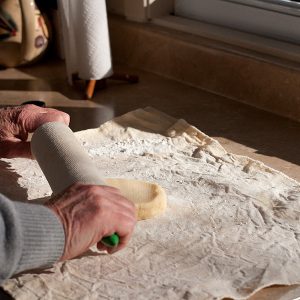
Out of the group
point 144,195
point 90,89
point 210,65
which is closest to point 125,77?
point 90,89

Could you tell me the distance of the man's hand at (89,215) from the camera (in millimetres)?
979

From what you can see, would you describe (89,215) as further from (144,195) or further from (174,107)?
(174,107)

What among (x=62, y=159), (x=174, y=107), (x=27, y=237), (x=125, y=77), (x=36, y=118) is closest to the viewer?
(x=27, y=237)

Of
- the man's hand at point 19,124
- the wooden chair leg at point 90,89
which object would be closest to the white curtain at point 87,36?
the wooden chair leg at point 90,89

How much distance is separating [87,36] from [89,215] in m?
0.89

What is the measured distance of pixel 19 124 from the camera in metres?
1.34

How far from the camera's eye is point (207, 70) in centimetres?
183

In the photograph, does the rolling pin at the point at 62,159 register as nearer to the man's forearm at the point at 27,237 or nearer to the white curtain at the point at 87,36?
the man's forearm at the point at 27,237

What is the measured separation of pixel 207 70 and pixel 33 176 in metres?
0.61

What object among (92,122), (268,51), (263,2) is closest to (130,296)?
(92,122)

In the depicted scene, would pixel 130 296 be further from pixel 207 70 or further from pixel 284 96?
pixel 207 70

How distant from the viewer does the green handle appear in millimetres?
1020

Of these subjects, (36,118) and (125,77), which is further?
(125,77)

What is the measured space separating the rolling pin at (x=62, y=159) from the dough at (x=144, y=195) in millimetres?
75
